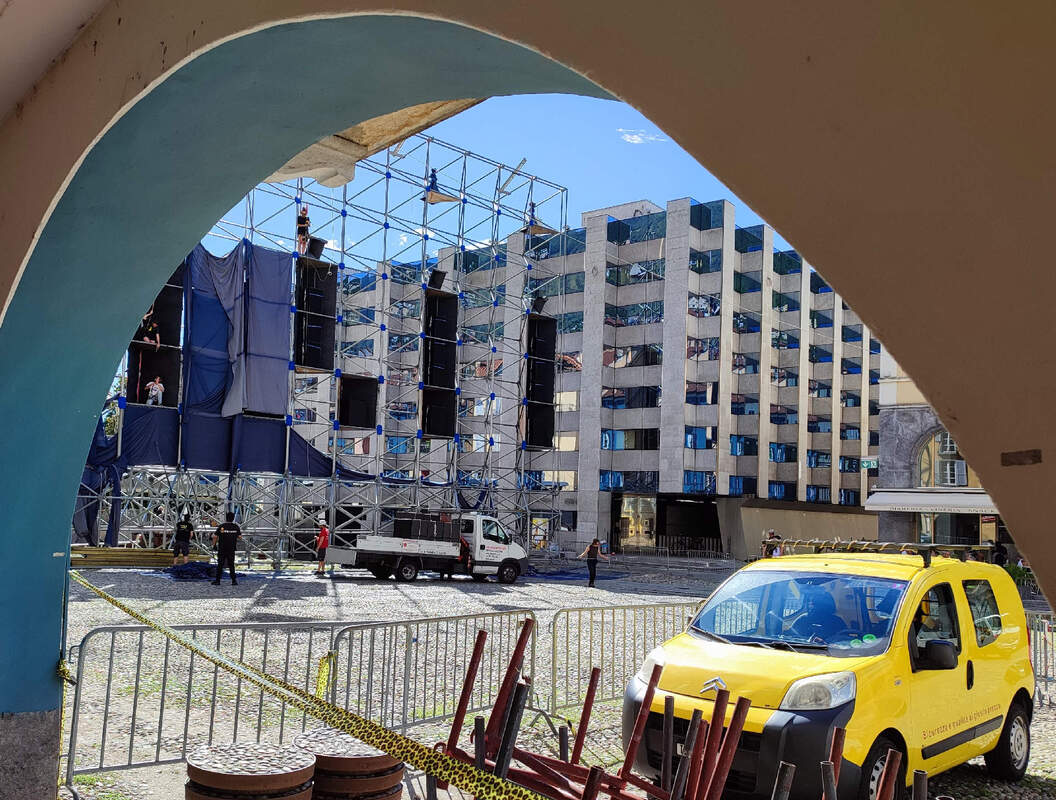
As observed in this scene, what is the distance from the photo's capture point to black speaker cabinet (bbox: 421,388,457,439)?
34.1m

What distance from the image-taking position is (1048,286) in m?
1.27

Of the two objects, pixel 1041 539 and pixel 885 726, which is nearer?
pixel 1041 539

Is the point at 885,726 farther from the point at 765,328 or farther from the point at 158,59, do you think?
the point at 765,328

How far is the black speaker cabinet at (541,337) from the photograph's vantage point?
38.5 metres

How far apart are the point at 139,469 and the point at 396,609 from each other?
14146 mm

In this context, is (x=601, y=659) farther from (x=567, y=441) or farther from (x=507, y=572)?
(x=567, y=441)

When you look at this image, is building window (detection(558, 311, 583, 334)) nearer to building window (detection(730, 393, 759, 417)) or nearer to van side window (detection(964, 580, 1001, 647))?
building window (detection(730, 393, 759, 417))

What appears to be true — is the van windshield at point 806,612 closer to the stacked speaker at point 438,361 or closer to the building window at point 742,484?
the stacked speaker at point 438,361

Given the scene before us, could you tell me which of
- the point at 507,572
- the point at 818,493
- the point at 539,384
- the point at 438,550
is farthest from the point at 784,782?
the point at 818,493

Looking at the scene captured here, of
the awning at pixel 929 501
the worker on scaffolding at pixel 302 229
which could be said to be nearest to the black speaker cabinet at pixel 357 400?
the worker on scaffolding at pixel 302 229

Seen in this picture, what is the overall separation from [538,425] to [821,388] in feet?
101

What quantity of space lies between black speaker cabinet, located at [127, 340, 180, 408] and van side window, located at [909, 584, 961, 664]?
976 inches

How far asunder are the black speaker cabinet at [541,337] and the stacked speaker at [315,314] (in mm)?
9422

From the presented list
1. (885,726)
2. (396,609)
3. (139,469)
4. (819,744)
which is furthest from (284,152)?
(139,469)
